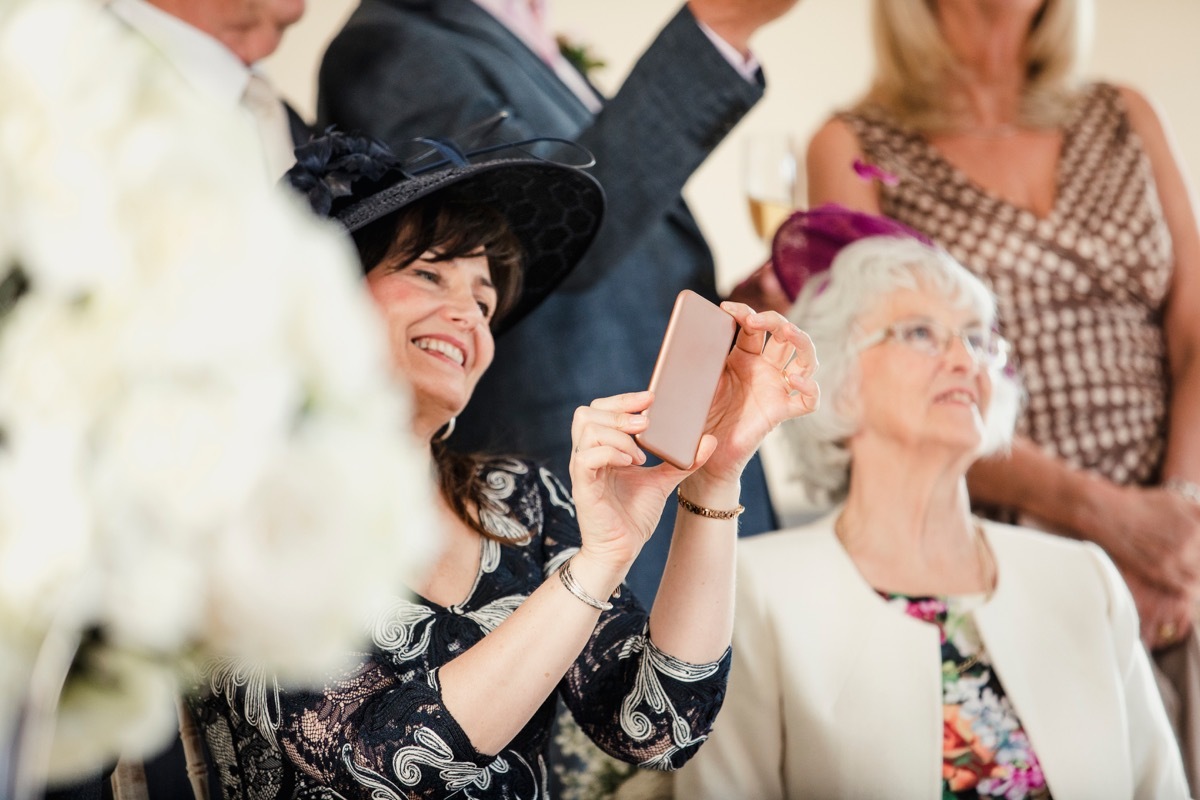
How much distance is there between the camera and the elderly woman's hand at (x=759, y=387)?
3.35ft

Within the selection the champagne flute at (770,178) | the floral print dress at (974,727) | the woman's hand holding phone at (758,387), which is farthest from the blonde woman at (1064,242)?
the woman's hand holding phone at (758,387)

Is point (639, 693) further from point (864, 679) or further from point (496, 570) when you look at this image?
point (864, 679)

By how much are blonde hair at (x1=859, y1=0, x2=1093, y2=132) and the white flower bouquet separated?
60.9 inches

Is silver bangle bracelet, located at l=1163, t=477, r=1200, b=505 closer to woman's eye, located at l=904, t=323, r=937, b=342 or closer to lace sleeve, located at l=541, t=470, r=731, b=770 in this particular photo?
woman's eye, located at l=904, t=323, r=937, b=342

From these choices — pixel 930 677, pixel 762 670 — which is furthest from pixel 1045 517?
pixel 762 670

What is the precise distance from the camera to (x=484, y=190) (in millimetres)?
1289

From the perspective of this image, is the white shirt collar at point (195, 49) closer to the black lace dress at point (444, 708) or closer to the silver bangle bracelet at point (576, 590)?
the black lace dress at point (444, 708)

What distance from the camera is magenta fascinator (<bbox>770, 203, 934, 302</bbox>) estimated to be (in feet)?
5.10

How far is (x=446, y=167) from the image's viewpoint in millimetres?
1239

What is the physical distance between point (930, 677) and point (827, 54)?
1164 mm

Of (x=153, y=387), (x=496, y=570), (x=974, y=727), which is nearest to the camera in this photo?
(x=153, y=387)

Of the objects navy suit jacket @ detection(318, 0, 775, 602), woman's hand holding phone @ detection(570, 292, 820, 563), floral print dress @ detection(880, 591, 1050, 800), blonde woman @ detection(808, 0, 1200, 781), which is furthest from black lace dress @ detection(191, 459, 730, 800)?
blonde woman @ detection(808, 0, 1200, 781)

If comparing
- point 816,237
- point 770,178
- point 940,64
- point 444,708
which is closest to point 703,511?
point 444,708

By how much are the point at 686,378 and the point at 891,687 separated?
59 centimetres
